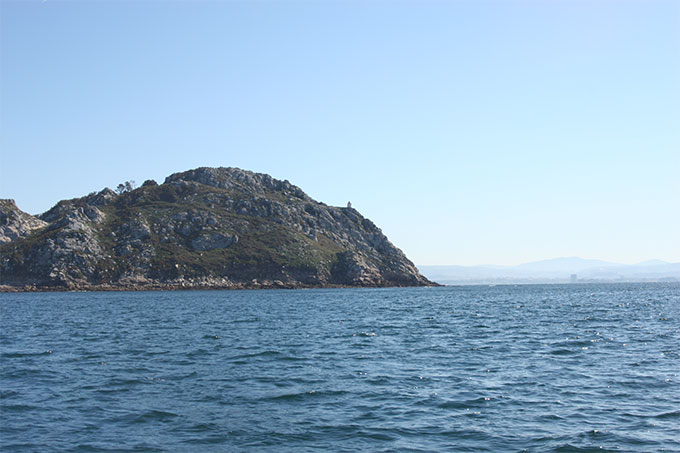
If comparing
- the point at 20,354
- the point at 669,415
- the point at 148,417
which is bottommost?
the point at 20,354

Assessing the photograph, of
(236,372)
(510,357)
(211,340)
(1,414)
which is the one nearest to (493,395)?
(510,357)

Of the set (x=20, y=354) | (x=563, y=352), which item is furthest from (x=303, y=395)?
(x=20, y=354)

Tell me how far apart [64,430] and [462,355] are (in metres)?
27.5

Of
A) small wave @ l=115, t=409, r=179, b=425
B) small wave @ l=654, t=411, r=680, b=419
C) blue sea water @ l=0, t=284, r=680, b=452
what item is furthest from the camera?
small wave @ l=654, t=411, r=680, b=419

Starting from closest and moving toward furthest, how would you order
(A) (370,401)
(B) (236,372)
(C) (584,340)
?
1. (A) (370,401)
2. (B) (236,372)
3. (C) (584,340)

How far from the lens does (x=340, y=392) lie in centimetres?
2786

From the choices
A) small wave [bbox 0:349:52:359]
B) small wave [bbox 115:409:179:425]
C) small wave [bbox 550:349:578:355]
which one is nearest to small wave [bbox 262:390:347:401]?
small wave [bbox 115:409:179:425]

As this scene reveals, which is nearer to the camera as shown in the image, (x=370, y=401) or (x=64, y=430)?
(x=64, y=430)

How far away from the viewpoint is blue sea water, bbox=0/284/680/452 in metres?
20.4

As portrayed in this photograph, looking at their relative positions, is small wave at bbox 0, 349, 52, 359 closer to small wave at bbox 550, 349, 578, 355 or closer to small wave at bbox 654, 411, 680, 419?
small wave at bbox 550, 349, 578, 355

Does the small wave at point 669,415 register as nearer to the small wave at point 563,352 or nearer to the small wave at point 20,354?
the small wave at point 563,352

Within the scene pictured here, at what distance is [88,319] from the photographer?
71375mm

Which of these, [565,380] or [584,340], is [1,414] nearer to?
[565,380]

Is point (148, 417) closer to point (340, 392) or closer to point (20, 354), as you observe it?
point (340, 392)
